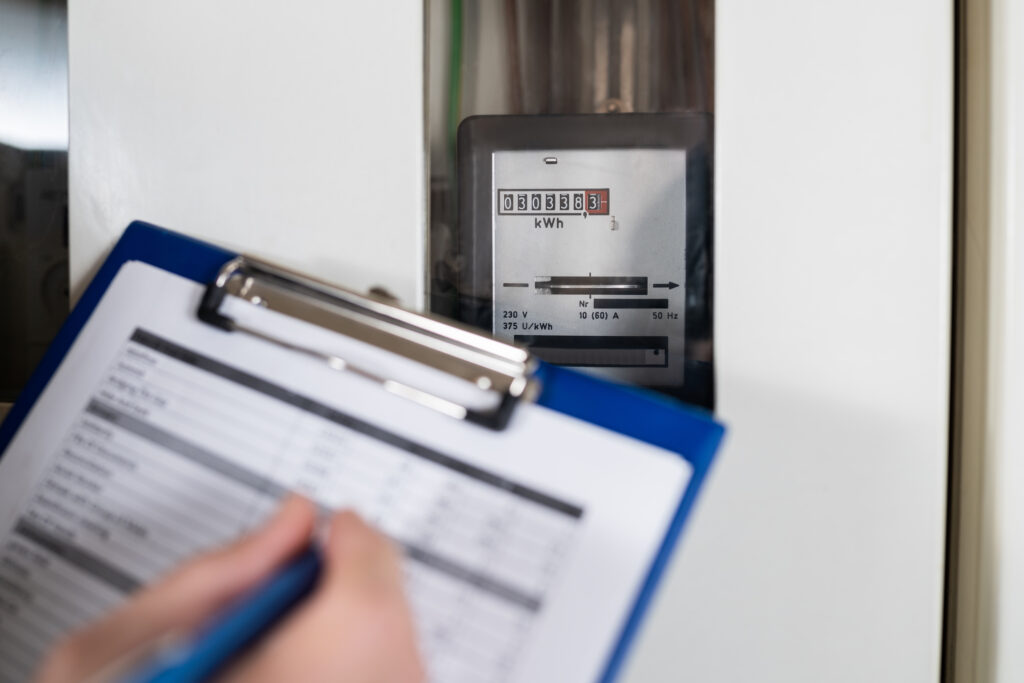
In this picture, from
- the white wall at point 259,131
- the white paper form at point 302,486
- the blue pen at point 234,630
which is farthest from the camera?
the white wall at point 259,131

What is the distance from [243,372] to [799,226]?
1.19 feet

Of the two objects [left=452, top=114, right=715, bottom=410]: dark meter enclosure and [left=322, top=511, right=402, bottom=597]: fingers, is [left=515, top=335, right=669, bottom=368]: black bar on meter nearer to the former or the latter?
[left=452, top=114, right=715, bottom=410]: dark meter enclosure

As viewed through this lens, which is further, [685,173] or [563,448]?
[685,173]

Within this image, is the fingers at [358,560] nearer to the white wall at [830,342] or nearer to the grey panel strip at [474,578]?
the grey panel strip at [474,578]

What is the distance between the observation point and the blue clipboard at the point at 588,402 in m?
0.38

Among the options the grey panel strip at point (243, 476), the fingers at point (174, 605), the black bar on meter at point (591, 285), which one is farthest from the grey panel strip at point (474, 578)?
the black bar on meter at point (591, 285)

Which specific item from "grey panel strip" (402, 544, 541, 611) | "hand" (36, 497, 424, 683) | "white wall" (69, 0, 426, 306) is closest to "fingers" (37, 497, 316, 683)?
"hand" (36, 497, 424, 683)

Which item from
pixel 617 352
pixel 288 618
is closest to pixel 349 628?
pixel 288 618

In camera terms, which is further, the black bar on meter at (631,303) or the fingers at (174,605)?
the black bar on meter at (631,303)

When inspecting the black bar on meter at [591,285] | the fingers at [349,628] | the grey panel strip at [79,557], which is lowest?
the grey panel strip at [79,557]

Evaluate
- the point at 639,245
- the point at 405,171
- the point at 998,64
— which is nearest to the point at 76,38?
the point at 405,171

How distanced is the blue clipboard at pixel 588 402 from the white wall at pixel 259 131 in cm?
3

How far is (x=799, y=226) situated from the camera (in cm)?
48

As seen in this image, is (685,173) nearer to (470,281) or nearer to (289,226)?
(470,281)
